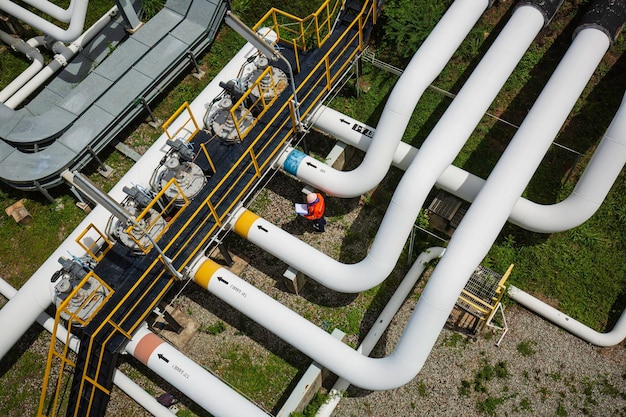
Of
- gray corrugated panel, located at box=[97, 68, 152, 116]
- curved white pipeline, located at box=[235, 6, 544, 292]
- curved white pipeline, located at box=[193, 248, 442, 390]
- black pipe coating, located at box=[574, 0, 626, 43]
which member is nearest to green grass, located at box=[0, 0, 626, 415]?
gray corrugated panel, located at box=[97, 68, 152, 116]

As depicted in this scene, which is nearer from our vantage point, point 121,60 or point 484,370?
point 484,370

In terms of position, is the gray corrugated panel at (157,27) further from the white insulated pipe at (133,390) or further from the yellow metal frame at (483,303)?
the yellow metal frame at (483,303)

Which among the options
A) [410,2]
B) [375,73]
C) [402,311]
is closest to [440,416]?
[402,311]

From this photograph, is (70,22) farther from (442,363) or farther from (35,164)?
(442,363)

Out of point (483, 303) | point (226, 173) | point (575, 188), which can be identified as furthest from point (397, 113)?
point (483, 303)

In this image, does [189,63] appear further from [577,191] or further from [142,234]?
[577,191]

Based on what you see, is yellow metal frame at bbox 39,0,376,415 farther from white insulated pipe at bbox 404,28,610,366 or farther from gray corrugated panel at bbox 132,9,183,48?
white insulated pipe at bbox 404,28,610,366

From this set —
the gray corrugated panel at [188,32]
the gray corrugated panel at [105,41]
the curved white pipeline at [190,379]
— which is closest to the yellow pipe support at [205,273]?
the curved white pipeline at [190,379]
